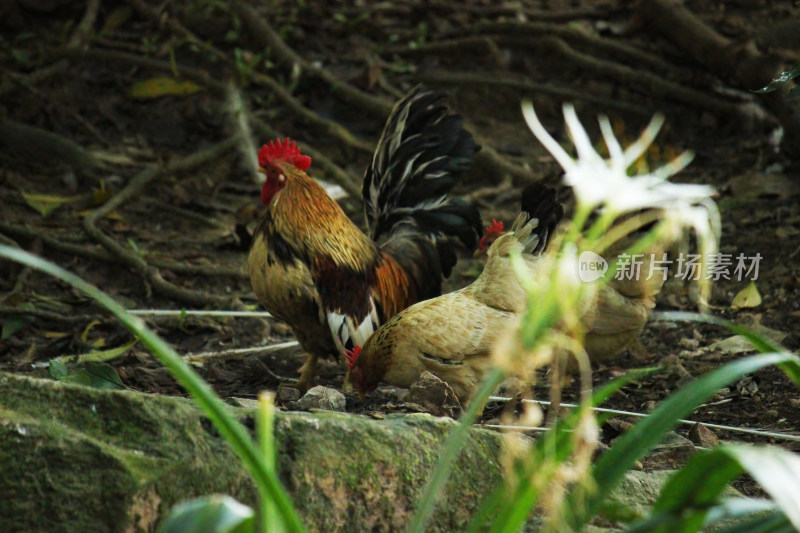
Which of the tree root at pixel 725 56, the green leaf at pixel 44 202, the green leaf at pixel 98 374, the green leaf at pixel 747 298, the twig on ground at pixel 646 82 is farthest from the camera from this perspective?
the twig on ground at pixel 646 82

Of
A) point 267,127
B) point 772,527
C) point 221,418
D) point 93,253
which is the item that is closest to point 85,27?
point 267,127

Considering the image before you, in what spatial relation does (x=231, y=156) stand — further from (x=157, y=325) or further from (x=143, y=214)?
(x=157, y=325)

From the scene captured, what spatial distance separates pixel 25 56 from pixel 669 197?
649 cm

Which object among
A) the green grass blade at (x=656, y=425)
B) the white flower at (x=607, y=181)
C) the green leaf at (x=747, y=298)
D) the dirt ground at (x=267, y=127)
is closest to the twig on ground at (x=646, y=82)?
the dirt ground at (x=267, y=127)

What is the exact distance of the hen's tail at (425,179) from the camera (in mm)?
4457

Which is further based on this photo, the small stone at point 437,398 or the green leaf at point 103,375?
the green leaf at point 103,375

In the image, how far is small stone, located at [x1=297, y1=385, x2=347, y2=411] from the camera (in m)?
2.86

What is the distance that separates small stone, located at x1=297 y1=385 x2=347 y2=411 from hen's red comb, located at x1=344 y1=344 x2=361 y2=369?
1.69 feet

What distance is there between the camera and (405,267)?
4316 mm

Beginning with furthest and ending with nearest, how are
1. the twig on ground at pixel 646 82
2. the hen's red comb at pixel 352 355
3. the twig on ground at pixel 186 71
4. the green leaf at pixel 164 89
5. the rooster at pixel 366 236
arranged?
the green leaf at pixel 164 89, the twig on ground at pixel 646 82, the twig on ground at pixel 186 71, the rooster at pixel 366 236, the hen's red comb at pixel 352 355

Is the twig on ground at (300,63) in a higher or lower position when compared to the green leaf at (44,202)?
higher

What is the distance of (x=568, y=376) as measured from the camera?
153 inches

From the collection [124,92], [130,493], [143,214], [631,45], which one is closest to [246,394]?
[130,493]

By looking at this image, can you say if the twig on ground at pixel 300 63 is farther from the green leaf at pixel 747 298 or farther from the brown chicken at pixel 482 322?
the brown chicken at pixel 482 322
